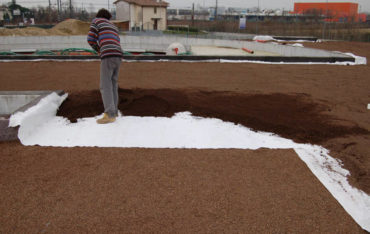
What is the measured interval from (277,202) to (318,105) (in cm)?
337

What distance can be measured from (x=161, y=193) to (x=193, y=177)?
42cm

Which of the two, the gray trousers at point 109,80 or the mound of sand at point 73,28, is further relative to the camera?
the mound of sand at point 73,28

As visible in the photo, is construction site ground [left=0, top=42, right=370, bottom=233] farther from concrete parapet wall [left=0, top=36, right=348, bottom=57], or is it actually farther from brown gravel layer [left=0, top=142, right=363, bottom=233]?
concrete parapet wall [left=0, top=36, right=348, bottom=57]

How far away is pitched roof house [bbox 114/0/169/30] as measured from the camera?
132 feet

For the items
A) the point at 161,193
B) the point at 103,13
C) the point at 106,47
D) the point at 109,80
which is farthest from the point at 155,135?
the point at 103,13

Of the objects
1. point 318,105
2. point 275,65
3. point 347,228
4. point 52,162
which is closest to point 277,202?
point 347,228

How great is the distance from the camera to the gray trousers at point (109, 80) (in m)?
4.33

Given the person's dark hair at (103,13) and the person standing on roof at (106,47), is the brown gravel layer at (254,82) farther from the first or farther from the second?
the person's dark hair at (103,13)

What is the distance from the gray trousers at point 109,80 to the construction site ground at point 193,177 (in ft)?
1.76

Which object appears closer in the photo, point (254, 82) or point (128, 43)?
point (254, 82)

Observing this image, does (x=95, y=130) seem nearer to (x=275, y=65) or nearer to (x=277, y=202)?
(x=277, y=202)

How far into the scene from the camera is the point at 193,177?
3.10m

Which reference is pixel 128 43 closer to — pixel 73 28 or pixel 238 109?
pixel 73 28

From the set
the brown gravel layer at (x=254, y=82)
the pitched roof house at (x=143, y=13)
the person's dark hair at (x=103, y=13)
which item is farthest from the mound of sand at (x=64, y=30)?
the person's dark hair at (x=103, y=13)
